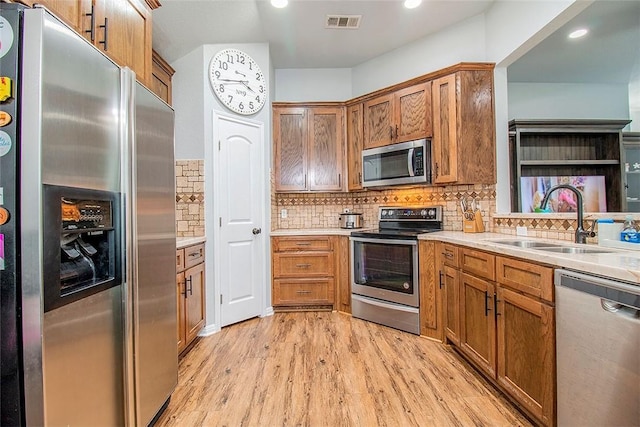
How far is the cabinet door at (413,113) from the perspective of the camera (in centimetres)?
289

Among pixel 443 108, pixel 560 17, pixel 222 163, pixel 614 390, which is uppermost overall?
pixel 560 17

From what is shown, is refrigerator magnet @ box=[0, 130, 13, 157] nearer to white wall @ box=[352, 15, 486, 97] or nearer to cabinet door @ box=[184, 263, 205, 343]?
cabinet door @ box=[184, 263, 205, 343]

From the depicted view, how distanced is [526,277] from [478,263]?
0.45m

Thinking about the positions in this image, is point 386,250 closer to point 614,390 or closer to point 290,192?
point 290,192

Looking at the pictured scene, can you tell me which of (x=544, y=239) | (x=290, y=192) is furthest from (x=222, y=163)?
(x=544, y=239)

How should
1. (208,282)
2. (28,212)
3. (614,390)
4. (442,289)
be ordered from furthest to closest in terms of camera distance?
1. (208,282)
2. (442,289)
3. (614,390)
4. (28,212)

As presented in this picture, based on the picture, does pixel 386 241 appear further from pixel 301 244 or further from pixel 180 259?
pixel 180 259

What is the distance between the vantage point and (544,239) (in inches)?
83.5

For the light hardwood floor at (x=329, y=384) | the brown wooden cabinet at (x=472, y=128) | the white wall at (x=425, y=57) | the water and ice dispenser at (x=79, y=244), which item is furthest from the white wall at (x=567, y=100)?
the water and ice dispenser at (x=79, y=244)

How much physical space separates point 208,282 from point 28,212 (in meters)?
2.03

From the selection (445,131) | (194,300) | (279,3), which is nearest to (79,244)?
(194,300)

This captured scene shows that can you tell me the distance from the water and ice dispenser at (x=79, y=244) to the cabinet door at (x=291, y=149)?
242 centimetres

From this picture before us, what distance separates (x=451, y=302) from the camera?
92.4 inches

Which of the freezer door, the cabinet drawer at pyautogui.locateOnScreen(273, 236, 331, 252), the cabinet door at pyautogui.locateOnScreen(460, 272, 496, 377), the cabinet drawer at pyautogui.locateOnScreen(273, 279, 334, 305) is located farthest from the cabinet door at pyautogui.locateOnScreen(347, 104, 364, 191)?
the freezer door
